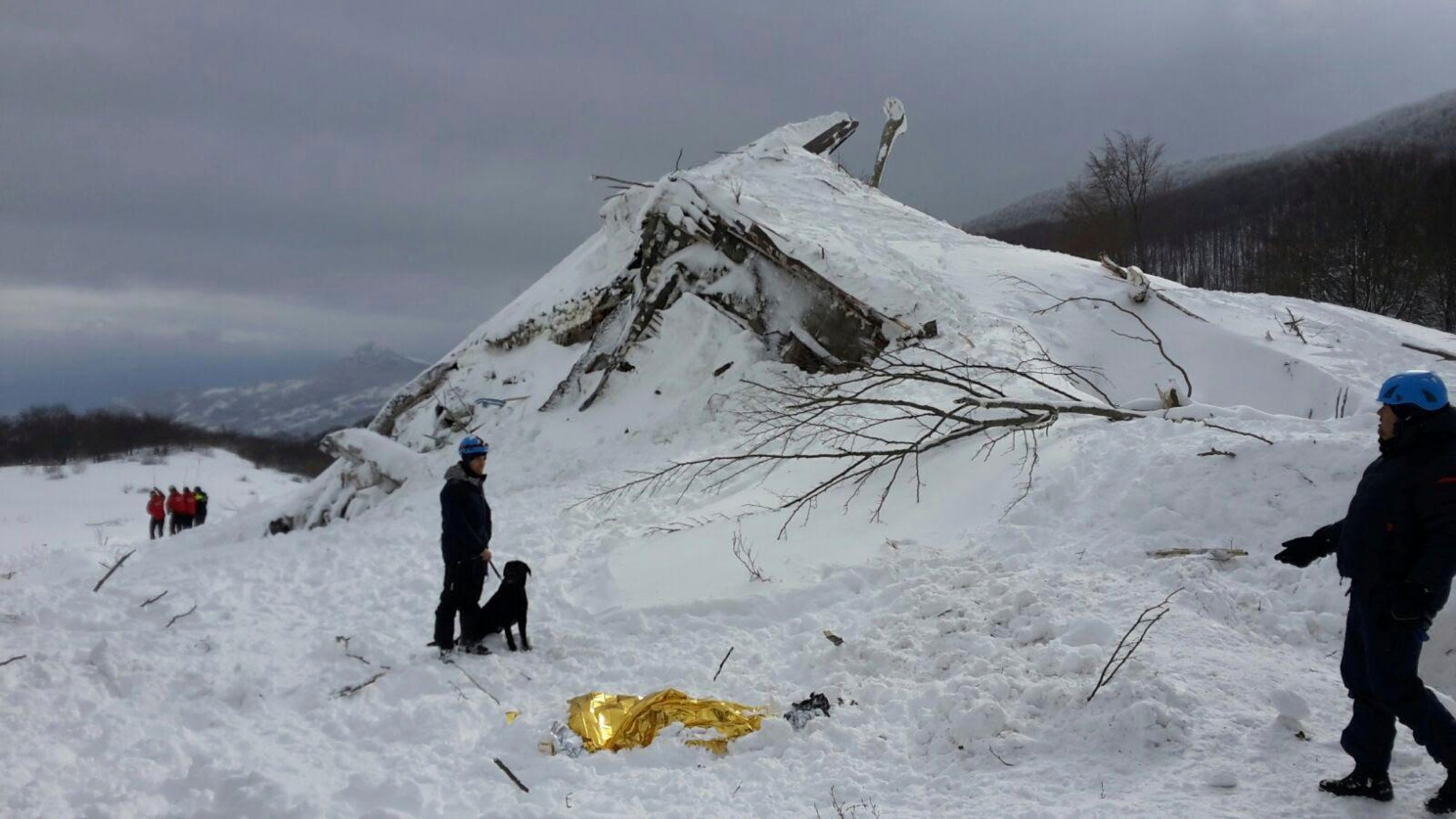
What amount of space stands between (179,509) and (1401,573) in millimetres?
24515

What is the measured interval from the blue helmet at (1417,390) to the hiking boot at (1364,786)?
56.9 inches

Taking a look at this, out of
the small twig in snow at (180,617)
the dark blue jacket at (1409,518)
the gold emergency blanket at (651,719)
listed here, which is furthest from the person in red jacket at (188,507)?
the dark blue jacket at (1409,518)

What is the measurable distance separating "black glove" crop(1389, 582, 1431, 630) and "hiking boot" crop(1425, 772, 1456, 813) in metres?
0.56

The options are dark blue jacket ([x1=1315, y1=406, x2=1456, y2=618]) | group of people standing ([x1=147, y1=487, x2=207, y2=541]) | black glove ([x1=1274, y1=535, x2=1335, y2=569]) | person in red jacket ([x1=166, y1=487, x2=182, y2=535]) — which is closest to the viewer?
dark blue jacket ([x1=1315, y1=406, x2=1456, y2=618])

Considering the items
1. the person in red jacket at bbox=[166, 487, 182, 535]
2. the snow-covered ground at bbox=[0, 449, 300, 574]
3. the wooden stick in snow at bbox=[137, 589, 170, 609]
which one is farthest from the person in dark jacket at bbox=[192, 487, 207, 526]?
the wooden stick in snow at bbox=[137, 589, 170, 609]

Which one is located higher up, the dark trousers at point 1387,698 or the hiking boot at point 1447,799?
the dark trousers at point 1387,698

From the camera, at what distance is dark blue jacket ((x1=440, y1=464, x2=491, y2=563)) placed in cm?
575

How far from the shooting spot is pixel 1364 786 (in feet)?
9.93

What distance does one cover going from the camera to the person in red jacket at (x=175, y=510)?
2036cm

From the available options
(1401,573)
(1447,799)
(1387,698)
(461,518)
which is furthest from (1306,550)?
(461,518)

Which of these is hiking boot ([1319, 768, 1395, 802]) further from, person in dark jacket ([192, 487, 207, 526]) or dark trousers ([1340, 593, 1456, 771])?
person in dark jacket ([192, 487, 207, 526])

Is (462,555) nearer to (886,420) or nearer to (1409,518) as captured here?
(886,420)

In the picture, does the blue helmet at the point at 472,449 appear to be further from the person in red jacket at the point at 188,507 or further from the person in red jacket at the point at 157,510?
the person in red jacket at the point at 157,510

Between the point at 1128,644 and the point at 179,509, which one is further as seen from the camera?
the point at 179,509
